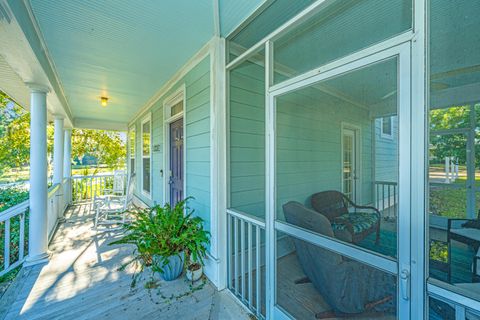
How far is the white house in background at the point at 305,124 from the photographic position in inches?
36.4

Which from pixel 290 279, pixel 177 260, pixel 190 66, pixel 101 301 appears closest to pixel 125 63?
pixel 190 66

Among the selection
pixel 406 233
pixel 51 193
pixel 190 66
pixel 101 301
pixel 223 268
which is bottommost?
pixel 101 301

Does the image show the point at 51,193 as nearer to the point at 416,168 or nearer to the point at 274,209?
the point at 274,209

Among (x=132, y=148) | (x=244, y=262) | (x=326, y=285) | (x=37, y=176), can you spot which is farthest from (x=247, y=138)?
(x=132, y=148)

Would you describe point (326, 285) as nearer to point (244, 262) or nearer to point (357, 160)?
point (244, 262)

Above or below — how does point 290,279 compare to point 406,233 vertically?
below

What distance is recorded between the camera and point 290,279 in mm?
1860

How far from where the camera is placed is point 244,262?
7.01 feet

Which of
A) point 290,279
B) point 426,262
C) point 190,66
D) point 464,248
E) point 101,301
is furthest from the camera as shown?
point 190,66

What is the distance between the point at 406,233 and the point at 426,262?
0.13 metres

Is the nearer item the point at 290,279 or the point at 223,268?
the point at 290,279

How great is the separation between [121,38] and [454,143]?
293 centimetres

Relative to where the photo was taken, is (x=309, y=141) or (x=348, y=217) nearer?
(x=348, y=217)

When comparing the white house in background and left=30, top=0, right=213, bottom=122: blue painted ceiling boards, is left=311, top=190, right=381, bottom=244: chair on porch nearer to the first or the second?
the white house in background
